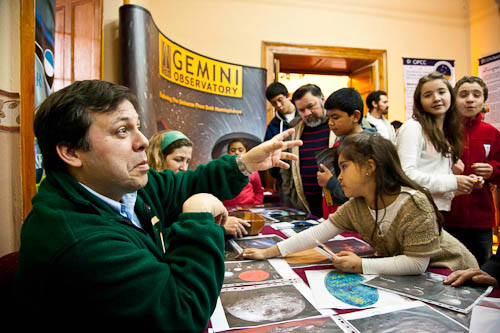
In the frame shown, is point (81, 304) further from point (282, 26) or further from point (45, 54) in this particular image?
point (282, 26)

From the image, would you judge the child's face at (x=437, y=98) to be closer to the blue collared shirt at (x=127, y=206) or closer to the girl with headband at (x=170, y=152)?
the girl with headband at (x=170, y=152)

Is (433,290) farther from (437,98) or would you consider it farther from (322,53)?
(322,53)

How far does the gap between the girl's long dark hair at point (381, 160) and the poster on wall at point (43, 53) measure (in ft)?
4.47

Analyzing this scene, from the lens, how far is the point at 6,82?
1227 millimetres

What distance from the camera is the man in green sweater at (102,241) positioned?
58 cm

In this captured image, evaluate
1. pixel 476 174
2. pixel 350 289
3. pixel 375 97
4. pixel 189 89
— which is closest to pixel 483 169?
pixel 476 174

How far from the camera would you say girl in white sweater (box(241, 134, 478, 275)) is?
1.08 meters

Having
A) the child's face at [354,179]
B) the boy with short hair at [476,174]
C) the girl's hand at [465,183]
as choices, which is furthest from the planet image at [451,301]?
the boy with short hair at [476,174]

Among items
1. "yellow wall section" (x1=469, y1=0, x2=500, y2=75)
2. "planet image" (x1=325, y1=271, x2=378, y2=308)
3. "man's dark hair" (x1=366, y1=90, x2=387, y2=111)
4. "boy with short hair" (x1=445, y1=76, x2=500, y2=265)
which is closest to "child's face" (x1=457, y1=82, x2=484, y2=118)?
"boy with short hair" (x1=445, y1=76, x2=500, y2=265)

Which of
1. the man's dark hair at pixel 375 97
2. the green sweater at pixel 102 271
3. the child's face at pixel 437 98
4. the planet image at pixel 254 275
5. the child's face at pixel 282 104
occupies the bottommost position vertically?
the planet image at pixel 254 275

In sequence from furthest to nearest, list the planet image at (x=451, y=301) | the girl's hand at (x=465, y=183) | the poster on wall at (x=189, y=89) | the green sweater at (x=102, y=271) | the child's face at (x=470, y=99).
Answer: the poster on wall at (x=189, y=89), the child's face at (x=470, y=99), the girl's hand at (x=465, y=183), the planet image at (x=451, y=301), the green sweater at (x=102, y=271)

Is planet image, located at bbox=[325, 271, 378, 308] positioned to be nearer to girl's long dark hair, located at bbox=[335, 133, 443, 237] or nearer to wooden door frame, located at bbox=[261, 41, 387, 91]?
girl's long dark hair, located at bbox=[335, 133, 443, 237]

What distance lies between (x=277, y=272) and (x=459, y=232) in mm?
1576

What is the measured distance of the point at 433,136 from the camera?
1.84 m
